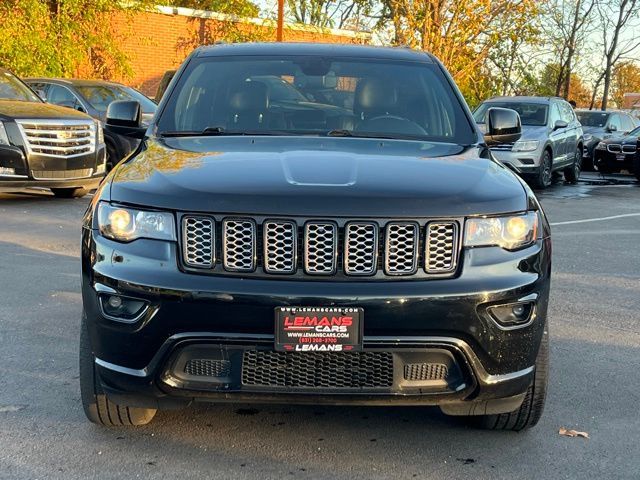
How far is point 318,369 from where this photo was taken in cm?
333

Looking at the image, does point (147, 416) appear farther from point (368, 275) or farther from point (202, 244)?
point (368, 275)

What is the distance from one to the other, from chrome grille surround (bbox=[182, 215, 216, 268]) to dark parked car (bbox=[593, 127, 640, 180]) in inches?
721

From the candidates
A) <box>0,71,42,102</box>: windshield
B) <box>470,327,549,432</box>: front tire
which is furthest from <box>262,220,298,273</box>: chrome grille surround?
<box>0,71,42,102</box>: windshield

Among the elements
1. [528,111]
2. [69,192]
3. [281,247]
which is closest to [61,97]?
[69,192]

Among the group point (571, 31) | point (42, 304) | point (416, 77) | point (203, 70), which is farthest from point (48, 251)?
point (571, 31)

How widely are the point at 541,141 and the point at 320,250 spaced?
42.7ft

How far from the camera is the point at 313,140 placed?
4234mm

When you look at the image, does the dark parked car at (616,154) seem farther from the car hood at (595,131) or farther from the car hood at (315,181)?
the car hood at (315,181)

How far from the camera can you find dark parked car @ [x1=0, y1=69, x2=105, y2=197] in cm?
1098

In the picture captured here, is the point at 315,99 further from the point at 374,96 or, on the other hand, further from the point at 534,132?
the point at 534,132

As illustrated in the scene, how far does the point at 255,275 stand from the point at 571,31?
3518 centimetres

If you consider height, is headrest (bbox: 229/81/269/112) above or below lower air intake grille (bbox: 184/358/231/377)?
above

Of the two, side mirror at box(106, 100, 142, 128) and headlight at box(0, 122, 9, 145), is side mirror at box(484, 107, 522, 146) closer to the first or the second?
side mirror at box(106, 100, 142, 128)

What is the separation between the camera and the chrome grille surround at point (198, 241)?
328 cm
